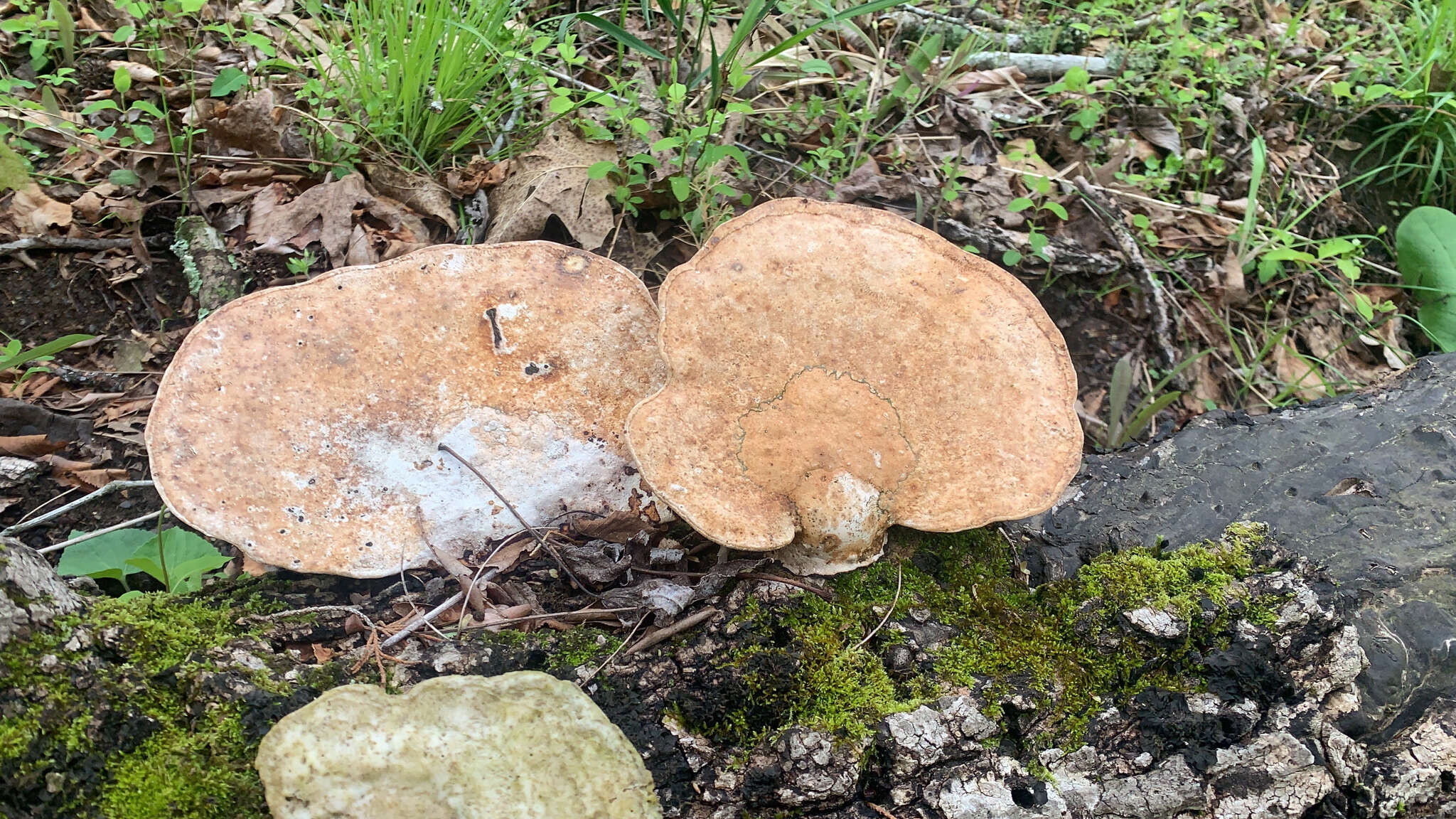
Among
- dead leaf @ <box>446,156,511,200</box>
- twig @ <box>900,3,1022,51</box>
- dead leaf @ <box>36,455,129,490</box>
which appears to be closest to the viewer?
dead leaf @ <box>36,455,129,490</box>

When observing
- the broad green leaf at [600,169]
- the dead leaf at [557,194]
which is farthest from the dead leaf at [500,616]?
the broad green leaf at [600,169]

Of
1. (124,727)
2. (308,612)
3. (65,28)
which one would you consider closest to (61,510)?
(308,612)

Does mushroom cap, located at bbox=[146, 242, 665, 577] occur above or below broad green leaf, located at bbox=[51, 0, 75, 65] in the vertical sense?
below

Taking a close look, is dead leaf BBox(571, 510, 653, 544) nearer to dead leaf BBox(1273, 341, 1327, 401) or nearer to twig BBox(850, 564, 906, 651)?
twig BBox(850, 564, 906, 651)

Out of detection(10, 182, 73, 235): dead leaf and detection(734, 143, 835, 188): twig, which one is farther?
detection(734, 143, 835, 188): twig

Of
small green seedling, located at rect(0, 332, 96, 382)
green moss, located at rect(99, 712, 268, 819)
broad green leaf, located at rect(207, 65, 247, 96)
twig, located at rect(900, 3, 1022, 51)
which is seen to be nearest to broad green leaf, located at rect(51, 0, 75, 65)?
broad green leaf, located at rect(207, 65, 247, 96)

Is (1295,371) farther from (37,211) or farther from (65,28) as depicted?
(65,28)

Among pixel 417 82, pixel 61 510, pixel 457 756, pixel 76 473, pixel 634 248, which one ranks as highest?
pixel 417 82

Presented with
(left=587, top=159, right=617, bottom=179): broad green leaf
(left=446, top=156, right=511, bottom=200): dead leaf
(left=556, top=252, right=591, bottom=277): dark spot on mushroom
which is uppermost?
(left=556, top=252, right=591, bottom=277): dark spot on mushroom
